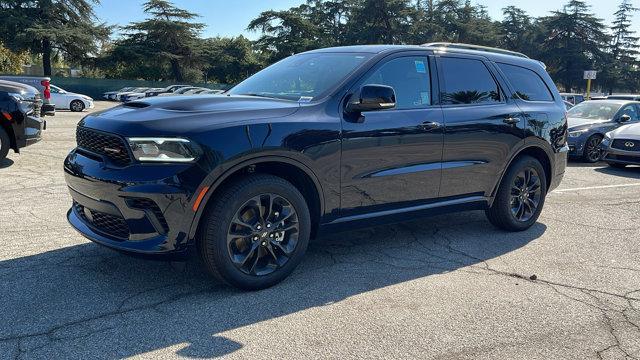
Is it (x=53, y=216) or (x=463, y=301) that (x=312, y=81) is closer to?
(x=463, y=301)

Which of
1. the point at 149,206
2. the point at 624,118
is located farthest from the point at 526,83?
the point at 624,118

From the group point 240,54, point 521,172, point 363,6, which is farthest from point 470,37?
point 521,172

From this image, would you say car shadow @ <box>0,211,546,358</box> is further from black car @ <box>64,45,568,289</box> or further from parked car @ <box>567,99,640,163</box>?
parked car @ <box>567,99,640,163</box>

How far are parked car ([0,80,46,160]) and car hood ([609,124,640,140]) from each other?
11.2 m

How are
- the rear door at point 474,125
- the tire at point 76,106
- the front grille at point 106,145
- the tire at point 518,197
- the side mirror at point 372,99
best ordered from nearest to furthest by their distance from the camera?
the front grille at point 106,145, the side mirror at point 372,99, the rear door at point 474,125, the tire at point 518,197, the tire at point 76,106

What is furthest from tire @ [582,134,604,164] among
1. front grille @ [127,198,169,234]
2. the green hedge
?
the green hedge

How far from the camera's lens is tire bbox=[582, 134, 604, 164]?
40.2 feet

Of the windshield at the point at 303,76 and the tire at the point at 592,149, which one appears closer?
the windshield at the point at 303,76

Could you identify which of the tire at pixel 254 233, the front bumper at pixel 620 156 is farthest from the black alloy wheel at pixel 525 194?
the front bumper at pixel 620 156

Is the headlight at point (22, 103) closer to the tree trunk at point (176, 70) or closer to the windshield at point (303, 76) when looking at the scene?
the windshield at point (303, 76)

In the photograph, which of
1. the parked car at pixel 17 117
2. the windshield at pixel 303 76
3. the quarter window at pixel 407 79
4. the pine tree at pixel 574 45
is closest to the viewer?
the windshield at pixel 303 76

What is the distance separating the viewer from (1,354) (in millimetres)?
2953

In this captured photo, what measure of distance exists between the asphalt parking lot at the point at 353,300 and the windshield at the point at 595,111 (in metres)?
8.14

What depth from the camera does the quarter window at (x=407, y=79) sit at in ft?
15.1
